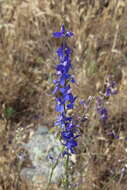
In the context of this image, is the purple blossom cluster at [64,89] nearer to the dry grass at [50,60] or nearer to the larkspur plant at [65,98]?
the larkspur plant at [65,98]

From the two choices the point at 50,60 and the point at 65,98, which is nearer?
the point at 65,98

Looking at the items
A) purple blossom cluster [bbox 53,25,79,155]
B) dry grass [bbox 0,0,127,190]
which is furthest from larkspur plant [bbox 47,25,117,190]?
dry grass [bbox 0,0,127,190]

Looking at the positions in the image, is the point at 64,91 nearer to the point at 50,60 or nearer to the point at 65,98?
the point at 65,98

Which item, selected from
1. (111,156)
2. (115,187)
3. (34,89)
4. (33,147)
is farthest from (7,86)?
(115,187)

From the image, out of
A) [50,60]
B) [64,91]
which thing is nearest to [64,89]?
[64,91]

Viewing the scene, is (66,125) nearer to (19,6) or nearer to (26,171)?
(26,171)

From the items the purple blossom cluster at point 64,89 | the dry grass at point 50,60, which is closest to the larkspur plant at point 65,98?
the purple blossom cluster at point 64,89

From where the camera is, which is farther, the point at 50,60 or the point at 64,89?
the point at 50,60

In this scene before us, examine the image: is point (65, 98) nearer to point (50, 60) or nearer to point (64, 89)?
point (64, 89)
